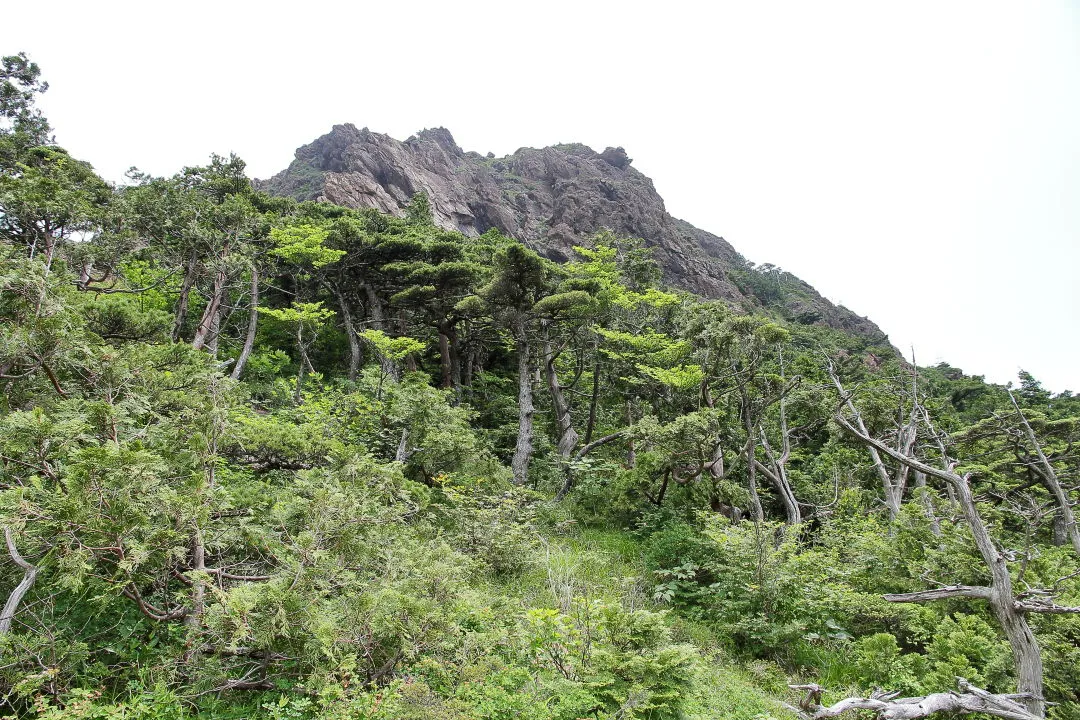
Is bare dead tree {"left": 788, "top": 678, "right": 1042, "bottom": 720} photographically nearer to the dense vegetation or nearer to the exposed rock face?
the dense vegetation

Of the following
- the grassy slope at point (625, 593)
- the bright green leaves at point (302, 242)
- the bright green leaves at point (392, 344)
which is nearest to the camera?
the grassy slope at point (625, 593)

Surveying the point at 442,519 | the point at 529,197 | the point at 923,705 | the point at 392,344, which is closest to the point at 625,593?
the point at 442,519

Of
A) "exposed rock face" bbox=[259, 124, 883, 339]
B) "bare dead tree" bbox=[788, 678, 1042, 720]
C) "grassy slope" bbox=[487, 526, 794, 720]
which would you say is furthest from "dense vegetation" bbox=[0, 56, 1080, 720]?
"exposed rock face" bbox=[259, 124, 883, 339]

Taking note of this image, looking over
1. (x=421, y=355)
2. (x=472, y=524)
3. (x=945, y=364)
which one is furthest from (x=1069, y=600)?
(x=945, y=364)

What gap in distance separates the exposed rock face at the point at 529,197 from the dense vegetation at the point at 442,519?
91.2 ft

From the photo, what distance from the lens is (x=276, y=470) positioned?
7.46 metres

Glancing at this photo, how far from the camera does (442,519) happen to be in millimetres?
8773

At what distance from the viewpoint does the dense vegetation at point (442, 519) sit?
3.44m

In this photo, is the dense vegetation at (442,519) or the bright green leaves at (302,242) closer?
the dense vegetation at (442,519)

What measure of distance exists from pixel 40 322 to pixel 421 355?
13971 millimetres

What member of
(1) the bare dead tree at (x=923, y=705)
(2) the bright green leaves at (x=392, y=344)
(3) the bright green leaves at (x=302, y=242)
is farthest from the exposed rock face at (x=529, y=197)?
(1) the bare dead tree at (x=923, y=705)

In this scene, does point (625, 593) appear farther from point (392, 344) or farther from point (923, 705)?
point (392, 344)

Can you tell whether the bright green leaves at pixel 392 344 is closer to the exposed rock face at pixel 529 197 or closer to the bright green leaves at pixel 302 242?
the bright green leaves at pixel 302 242

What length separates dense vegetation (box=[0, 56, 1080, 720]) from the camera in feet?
11.3
